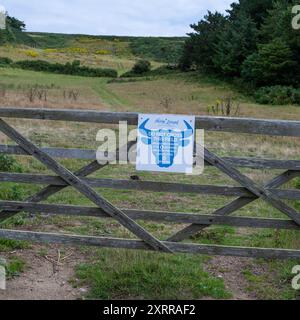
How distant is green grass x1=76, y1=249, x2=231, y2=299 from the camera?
5.08 metres

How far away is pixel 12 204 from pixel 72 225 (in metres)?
1.82

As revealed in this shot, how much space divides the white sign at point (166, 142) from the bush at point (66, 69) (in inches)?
2722

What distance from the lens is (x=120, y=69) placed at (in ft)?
273

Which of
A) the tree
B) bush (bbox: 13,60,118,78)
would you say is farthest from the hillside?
the tree

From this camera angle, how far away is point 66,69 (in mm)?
73312

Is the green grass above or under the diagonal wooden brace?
under

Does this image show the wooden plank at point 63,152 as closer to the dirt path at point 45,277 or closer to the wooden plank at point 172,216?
the wooden plank at point 172,216

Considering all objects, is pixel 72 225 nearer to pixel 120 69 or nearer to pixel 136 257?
pixel 136 257

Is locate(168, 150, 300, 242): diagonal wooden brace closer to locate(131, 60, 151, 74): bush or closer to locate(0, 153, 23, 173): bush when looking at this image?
locate(0, 153, 23, 173): bush

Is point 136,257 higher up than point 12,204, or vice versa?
point 12,204

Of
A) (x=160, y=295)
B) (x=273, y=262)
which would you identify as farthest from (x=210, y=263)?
(x=160, y=295)

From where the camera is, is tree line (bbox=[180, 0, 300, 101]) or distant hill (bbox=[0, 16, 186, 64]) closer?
tree line (bbox=[180, 0, 300, 101])

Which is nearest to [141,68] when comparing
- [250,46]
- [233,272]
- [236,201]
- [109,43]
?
[250,46]

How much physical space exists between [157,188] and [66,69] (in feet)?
232
